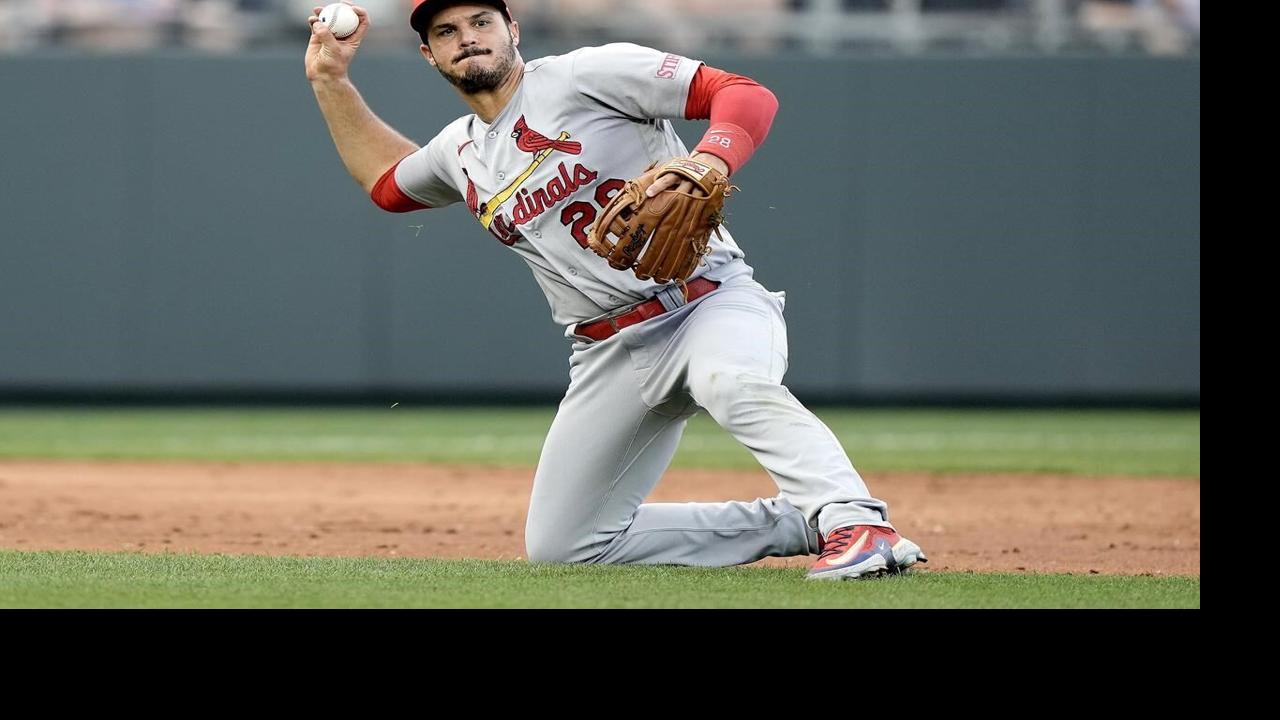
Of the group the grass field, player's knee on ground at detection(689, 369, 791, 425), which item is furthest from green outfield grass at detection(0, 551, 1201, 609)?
player's knee on ground at detection(689, 369, 791, 425)

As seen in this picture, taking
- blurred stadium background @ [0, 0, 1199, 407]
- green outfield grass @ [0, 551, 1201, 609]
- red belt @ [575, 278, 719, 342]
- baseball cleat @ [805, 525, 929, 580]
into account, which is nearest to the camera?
green outfield grass @ [0, 551, 1201, 609]

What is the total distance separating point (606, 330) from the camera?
4.24m

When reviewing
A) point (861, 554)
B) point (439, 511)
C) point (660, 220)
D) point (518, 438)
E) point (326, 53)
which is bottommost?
point (518, 438)

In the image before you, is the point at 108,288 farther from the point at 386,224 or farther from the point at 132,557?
the point at 132,557

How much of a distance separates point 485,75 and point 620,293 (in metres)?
0.66

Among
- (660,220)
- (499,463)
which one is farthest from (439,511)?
(660,220)

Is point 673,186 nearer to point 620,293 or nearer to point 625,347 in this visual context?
point 620,293

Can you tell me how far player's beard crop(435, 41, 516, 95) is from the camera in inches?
161

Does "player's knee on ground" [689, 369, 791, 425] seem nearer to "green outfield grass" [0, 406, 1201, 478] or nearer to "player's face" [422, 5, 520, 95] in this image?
"player's face" [422, 5, 520, 95]

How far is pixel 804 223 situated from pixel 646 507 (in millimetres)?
7186

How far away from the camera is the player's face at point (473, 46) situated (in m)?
4.10

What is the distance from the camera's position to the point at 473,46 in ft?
13.4

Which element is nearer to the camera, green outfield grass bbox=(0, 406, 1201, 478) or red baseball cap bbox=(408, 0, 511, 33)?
red baseball cap bbox=(408, 0, 511, 33)

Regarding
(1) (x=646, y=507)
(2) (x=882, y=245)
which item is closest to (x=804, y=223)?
(2) (x=882, y=245)
